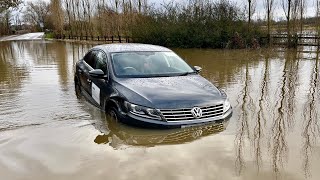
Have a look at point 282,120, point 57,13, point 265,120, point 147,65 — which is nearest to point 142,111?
point 147,65

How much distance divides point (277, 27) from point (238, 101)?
57.3ft

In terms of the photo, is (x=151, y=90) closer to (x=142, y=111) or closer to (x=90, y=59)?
(x=142, y=111)

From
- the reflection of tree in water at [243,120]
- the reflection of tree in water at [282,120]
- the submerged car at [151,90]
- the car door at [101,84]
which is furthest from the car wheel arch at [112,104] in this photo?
the reflection of tree in water at [282,120]

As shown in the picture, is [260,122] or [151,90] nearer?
[151,90]

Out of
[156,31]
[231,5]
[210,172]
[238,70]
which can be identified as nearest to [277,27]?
[231,5]

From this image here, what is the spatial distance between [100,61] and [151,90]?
196 cm

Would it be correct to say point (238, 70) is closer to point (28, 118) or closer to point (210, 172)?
point (28, 118)

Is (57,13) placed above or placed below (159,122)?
above

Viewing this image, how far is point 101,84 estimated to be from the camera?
651 cm

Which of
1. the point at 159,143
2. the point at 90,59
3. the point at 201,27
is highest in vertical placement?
the point at 201,27

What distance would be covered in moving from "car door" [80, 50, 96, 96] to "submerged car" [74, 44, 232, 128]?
0.02 meters

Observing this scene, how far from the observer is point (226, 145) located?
5.07m

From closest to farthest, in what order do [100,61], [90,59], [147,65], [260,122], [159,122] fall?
[159,122] → [260,122] → [147,65] → [100,61] → [90,59]

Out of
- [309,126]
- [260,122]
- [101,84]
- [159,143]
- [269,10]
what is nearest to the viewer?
[159,143]
